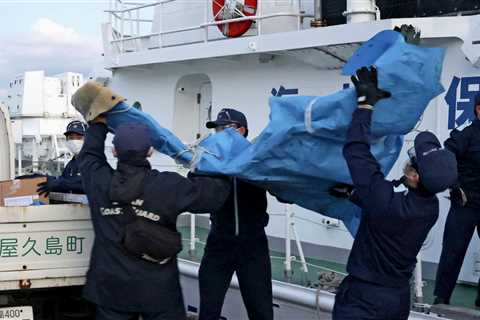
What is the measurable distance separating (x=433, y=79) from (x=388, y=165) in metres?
0.61

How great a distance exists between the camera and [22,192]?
4707mm

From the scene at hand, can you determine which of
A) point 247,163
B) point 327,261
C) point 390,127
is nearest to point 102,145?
point 247,163

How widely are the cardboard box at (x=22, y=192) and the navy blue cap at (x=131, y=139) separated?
56.5 inches

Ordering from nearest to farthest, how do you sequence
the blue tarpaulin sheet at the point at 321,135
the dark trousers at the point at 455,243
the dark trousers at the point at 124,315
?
the blue tarpaulin sheet at the point at 321,135 < the dark trousers at the point at 124,315 < the dark trousers at the point at 455,243

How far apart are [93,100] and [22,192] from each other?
4.10 ft

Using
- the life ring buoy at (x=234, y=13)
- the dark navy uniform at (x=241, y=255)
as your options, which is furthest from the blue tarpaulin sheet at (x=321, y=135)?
the life ring buoy at (x=234, y=13)

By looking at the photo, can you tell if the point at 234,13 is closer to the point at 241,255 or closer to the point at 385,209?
the point at 241,255

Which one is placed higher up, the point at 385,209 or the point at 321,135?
the point at 321,135

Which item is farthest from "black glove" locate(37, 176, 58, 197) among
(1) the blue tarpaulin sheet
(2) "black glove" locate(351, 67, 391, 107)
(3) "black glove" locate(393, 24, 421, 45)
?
(3) "black glove" locate(393, 24, 421, 45)

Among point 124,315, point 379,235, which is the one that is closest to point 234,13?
point 124,315

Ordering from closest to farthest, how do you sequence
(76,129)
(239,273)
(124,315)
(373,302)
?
(373,302)
(124,315)
(239,273)
(76,129)

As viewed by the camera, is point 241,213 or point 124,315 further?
point 241,213

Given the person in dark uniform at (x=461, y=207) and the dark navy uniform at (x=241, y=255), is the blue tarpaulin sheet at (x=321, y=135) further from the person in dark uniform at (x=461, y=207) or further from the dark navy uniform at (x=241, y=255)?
the person in dark uniform at (x=461, y=207)

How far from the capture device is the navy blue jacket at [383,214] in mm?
3137
